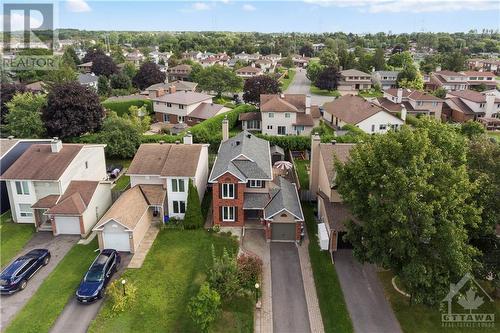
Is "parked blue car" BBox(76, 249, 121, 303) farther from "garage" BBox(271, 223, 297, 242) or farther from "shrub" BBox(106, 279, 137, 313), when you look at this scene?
"garage" BBox(271, 223, 297, 242)

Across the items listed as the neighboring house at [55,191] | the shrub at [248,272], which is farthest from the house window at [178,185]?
the shrub at [248,272]

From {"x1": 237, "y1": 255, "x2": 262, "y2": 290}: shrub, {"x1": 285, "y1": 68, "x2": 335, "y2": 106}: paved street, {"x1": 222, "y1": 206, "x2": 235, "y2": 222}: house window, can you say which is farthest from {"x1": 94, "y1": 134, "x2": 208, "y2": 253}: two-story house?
{"x1": 285, "y1": 68, "x2": 335, "y2": 106}: paved street

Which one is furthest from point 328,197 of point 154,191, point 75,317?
point 75,317

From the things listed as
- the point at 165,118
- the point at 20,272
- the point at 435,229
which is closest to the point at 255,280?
the point at 435,229

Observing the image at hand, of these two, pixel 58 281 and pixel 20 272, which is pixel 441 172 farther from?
pixel 20 272

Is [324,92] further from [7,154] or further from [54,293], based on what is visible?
[54,293]

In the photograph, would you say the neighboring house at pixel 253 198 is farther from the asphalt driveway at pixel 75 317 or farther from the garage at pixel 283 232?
the asphalt driveway at pixel 75 317
